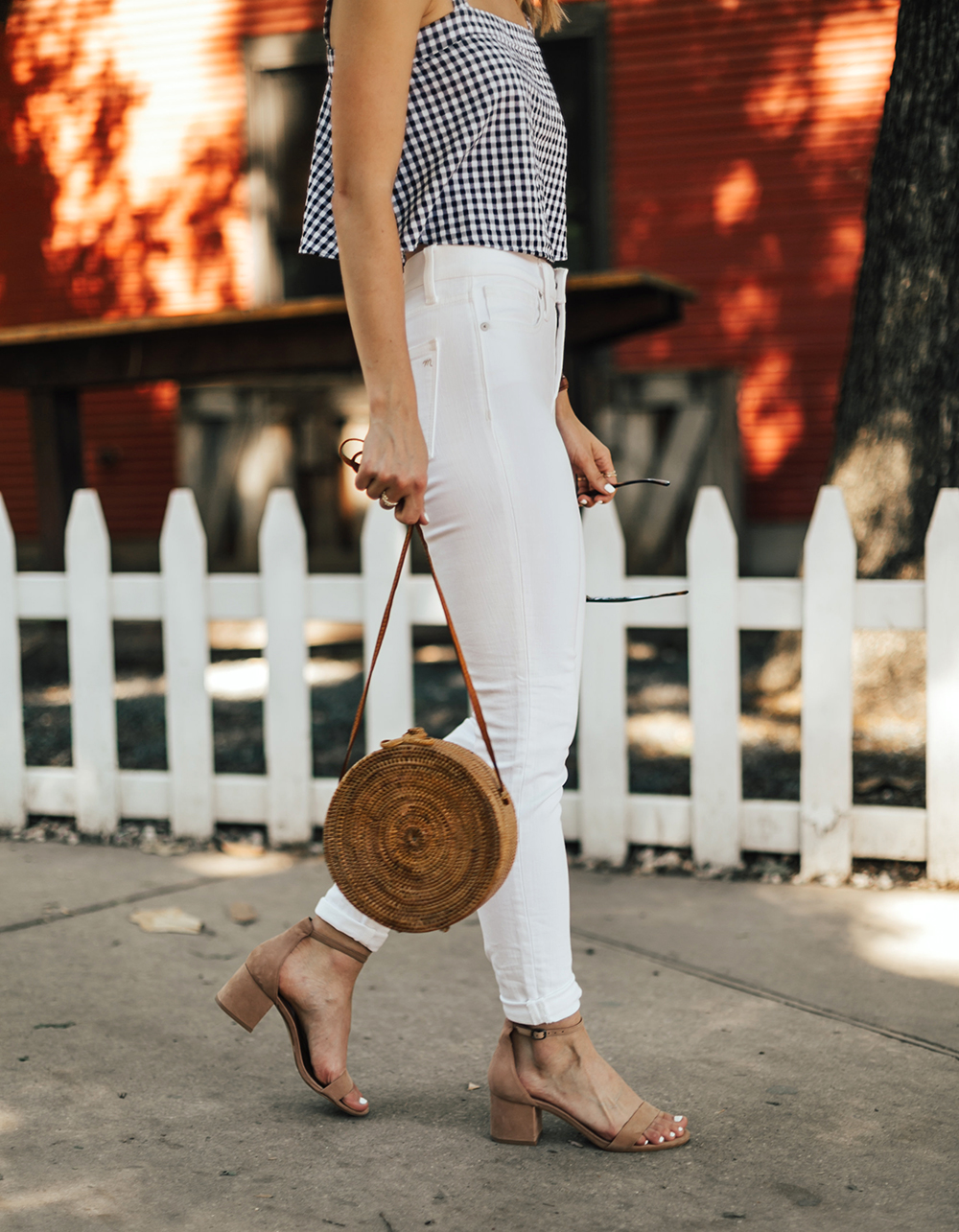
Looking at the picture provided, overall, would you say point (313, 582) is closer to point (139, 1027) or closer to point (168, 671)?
point (168, 671)

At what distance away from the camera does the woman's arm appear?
1.70 metres

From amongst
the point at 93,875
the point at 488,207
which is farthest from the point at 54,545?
the point at 488,207

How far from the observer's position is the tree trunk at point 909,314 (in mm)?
3914

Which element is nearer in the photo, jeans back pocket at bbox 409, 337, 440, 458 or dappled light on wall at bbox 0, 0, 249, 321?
jeans back pocket at bbox 409, 337, 440, 458

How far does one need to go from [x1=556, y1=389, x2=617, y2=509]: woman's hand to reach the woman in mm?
254

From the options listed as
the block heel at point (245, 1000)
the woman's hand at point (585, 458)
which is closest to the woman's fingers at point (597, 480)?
the woman's hand at point (585, 458)

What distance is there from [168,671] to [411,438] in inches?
89.7

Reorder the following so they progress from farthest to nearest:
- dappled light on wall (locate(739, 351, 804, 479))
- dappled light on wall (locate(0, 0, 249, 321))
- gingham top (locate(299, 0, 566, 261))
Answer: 1. dappled light on wall (locate(0, 0, 249, 321))
2. dappled light on wall (locate(739, 351, 804, 479))
3. gingham top (locate(299, 0, 566, 261))

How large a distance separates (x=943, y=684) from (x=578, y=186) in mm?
6943

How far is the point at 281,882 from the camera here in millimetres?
3393

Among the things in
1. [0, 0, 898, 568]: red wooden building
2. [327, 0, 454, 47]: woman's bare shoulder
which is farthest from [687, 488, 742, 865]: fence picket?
[0, 0, 898, 568]: red wooden building

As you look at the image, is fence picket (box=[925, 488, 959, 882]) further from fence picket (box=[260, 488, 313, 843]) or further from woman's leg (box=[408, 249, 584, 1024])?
fence picket (box=[260, 488, 313, 843])

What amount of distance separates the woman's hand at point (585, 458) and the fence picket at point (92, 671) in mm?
2037

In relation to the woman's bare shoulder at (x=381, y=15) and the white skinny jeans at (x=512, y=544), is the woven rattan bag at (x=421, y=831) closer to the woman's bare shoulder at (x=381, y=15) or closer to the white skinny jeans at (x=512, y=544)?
the white skinny jeans at (x=512, y=544)
